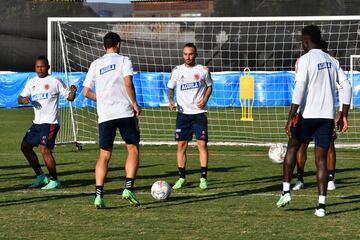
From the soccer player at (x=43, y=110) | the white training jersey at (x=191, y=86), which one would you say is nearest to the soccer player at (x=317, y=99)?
the white training jersey at (x=191, y=86)

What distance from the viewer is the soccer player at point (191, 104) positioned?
13.0m

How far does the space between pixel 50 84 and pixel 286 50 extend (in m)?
15.6

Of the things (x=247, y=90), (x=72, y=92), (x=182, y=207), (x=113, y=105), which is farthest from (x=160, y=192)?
(x=247, y=90)

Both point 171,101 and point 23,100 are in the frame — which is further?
point 171,101

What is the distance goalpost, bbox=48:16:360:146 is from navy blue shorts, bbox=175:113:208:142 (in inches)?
407

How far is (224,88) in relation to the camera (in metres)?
34.9

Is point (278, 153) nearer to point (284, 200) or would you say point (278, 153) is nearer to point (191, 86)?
point (191, 86)

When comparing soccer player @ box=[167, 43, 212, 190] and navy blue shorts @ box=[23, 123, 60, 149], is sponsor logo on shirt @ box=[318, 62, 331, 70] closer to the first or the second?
soccer player @ box=[167, 43, 212, 190]

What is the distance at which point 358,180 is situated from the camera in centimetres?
1362

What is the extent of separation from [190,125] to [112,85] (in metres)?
2.61

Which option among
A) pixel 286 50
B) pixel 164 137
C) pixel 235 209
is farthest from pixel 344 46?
pixel 235 209

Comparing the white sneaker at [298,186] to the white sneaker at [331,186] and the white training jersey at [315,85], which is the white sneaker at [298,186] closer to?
the white sneaker at [331,186]

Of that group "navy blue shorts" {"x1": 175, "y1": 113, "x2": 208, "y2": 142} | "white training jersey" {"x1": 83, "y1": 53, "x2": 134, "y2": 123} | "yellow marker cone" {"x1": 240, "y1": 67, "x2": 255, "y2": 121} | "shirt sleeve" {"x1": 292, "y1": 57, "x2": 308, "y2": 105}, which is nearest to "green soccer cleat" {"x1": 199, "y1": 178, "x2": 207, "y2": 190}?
"navy blue shorts" {"x1": 175, "y1": 113, "x2": 208, "y2": 142}

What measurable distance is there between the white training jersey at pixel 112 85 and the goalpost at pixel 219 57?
12664mm
